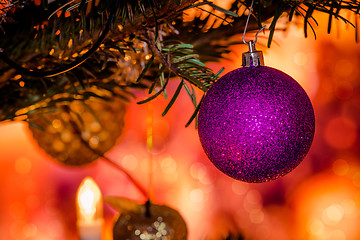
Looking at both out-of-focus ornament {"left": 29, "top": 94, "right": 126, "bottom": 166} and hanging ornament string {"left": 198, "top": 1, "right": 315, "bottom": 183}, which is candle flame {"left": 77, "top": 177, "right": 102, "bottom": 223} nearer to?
out-of-focus ornament {"left": 29, "top": 94, "right": 126, "bottom": 166}

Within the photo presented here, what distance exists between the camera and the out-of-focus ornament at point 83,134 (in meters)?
0.61

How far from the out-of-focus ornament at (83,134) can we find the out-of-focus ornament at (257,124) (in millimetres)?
362

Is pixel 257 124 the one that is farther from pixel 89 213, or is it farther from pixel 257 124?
pixel 89 213

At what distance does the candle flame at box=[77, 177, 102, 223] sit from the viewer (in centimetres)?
55

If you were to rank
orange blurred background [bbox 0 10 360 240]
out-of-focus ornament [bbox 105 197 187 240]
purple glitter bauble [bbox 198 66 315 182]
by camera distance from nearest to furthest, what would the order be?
1. purple glitter bauble [bbox 198 66 315 182]
2. out-of-focus ornament [bbox 105 197 187 240]
3. orange blurred background [bbox 0 10 360 240]

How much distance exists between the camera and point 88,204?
1.82 ft

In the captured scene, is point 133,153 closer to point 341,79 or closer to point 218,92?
point 341,79

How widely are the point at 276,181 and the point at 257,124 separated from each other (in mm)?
708

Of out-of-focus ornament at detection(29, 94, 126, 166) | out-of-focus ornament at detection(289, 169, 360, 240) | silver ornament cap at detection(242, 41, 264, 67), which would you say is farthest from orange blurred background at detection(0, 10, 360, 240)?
silver ornament cap at detection(242, 41, 264, 67)

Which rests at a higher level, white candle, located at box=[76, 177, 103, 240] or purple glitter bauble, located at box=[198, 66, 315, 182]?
purple glitter bauble, located at box=[198, 66, 315, 182]

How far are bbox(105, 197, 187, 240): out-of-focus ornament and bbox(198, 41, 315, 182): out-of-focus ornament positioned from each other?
225 millimetres

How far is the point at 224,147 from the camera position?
252mm

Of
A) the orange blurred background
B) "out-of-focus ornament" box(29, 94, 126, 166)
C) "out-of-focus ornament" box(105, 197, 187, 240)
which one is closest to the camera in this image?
"out-of-focus ornament" box(105, 197, 187, 240)

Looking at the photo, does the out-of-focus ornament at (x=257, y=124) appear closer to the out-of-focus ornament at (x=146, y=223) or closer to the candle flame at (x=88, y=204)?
the out-of-focus ornament at (x=146, y=223)
